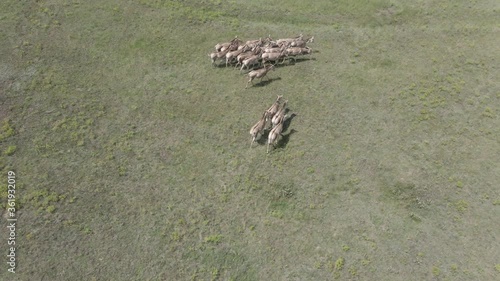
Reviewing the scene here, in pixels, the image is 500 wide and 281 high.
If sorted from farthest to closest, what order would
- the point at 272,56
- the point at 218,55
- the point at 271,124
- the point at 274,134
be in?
the point at 272,56
the point at 218,55
the point at 271,124
the point at 274,134

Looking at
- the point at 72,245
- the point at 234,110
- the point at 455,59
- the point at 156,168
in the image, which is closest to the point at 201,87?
the point at 234,110

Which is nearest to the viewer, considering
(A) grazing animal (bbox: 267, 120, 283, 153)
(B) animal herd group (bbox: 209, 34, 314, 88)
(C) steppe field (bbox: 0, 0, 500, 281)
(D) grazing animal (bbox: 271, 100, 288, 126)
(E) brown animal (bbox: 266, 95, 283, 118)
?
(C) steppe field (bbox: 0, 0, 500, 281)

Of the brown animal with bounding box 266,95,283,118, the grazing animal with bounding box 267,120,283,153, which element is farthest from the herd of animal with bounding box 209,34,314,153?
the grazing animal with bounding box 267,120,283,153

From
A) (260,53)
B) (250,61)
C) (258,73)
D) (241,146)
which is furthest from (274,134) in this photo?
(260,53)

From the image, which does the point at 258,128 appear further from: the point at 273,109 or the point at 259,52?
the point at 259,52

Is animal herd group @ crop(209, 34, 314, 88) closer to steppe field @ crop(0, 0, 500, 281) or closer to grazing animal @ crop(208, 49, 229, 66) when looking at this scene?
grazing animal @ crop(208, 49, 229, 66)

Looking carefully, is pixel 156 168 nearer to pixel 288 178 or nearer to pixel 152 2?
pixel 288 178
